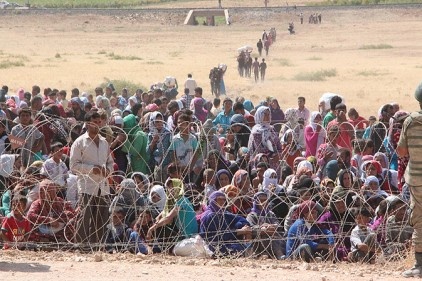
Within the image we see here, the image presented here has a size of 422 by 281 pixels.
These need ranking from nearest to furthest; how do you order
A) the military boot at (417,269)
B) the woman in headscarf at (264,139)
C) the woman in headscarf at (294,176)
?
the military boot at (417,269) < the woman in headscarf at (294,176) < the woman in headscarf at (264,139)

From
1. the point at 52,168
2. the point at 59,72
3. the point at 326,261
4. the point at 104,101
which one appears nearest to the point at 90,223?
the point at 52,168

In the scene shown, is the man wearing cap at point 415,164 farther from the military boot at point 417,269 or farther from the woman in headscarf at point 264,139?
the woman in headscarf at point 264,139

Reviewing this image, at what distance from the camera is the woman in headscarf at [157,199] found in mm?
10617

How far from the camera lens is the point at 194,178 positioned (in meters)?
12.8

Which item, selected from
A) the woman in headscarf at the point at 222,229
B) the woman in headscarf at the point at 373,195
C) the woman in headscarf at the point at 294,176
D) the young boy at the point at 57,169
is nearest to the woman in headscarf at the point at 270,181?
the woman in headscarf at the point at 294,176

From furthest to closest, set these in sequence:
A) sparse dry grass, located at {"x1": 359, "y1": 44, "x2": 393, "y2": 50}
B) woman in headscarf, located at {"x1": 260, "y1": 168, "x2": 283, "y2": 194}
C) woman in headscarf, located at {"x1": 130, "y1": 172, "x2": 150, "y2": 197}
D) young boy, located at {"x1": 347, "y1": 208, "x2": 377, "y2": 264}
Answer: sparse dry grass, located at {"x1": 359, "y1": 44, "x2": 393, "y2": 50} < woman in headscarf, located at {"x1": 260, "y1": 168, "x2": 283, "y2": 194} < woman in headscarf, located at {"x1": 130, "y1": 172, "x2": 150, "y2": 197} < young boy, located at {"x1": 347, "y1": 208, "x2": 377, "y2": 264}

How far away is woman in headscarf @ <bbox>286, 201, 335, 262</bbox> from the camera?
9.90m

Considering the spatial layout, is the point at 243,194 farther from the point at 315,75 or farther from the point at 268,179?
the point at 315,75

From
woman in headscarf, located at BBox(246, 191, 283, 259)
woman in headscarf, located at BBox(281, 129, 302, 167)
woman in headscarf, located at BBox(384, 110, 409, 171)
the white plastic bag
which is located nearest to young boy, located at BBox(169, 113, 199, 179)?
woman in headscarf, located at BBox(281, 129, 302, 167)

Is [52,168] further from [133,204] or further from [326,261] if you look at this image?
[326,261]

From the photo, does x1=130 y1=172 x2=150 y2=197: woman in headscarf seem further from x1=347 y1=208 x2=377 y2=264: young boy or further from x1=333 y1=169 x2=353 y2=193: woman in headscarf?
x1=347 y1=208 x2=377 y2=264: young boy

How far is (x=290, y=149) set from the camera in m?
14.1

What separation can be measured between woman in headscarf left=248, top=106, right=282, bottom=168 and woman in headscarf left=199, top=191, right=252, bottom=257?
3442 mm

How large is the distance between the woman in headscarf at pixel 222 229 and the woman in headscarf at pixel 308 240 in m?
0.42
